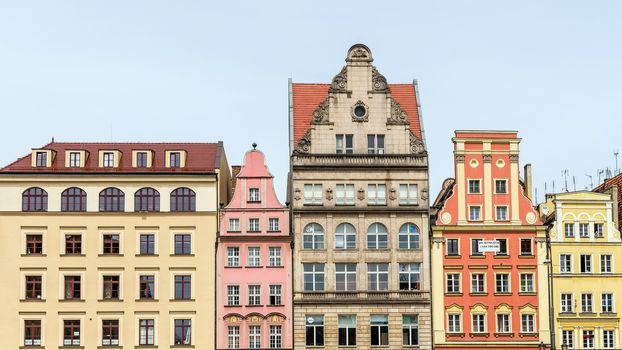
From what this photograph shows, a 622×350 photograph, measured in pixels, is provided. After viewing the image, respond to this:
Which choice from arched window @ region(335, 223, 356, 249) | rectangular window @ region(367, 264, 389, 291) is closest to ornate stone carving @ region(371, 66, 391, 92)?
arched window @ region(335, 223, 356, 249)

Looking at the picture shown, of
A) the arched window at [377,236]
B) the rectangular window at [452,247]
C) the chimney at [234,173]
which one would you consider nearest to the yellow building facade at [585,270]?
the rectangular window at [452,247]

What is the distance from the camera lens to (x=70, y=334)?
101625mm

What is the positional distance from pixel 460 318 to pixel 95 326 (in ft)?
89.5

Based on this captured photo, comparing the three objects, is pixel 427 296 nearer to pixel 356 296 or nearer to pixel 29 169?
pixel 356 296

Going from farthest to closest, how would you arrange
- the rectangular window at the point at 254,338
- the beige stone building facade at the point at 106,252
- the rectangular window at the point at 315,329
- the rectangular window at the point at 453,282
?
the rectangular window at the point at 453,282
the rectangular window at the point at 315,329
the rectangular window at the point at 254,338
the beige stone building facade at the point at 106,252

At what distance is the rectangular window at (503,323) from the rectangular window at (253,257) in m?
18.6

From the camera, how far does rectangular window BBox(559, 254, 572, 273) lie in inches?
4104

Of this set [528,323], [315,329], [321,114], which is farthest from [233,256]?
[528,323]

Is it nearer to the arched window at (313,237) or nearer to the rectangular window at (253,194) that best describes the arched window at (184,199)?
Answer: the rectangular window at (253,194)

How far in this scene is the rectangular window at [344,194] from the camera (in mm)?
104938

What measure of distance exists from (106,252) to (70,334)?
6.64 meters

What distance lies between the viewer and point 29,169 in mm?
104188

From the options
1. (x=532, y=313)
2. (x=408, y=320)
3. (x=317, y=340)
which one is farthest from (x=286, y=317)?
(x=532, y=313)

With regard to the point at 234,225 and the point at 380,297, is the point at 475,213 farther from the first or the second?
the point at 234,225
